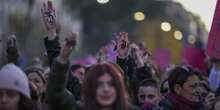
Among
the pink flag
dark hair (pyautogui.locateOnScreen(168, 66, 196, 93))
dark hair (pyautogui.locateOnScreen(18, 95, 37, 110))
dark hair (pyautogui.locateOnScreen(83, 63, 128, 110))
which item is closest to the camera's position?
dark hair (pyautogui.locateOnScreen(83, 63, 128, 110))

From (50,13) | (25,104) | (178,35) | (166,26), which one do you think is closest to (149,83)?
(50,13)

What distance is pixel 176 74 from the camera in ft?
25.1

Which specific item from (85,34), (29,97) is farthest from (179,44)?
(29,97)

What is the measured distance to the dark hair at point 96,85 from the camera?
636 centimetres

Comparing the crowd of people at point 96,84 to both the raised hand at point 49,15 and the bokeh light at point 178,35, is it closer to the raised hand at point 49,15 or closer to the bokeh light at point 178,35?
the raised hand at point 49,15

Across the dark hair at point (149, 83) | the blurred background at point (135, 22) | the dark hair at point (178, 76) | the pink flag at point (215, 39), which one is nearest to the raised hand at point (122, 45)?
the dark hair at point (149, 83)

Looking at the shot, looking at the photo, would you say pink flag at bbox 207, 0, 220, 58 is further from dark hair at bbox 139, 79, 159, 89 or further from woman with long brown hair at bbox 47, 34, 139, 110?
woman with long brown hair at bbox 47, 34, 139, 110

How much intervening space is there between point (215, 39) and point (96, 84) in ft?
7.14

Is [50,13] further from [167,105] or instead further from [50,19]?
[167,105]

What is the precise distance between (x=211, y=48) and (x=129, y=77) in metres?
1.27

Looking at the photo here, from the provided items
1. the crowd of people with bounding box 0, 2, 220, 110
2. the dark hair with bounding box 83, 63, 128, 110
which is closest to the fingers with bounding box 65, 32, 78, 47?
the crowd of people with bounding box 0, 2, 220, 110

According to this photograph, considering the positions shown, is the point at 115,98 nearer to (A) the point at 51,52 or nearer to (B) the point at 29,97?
(B) the point at 29,97

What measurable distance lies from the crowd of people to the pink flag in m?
0.24

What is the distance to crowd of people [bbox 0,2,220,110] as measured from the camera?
6410 mm
